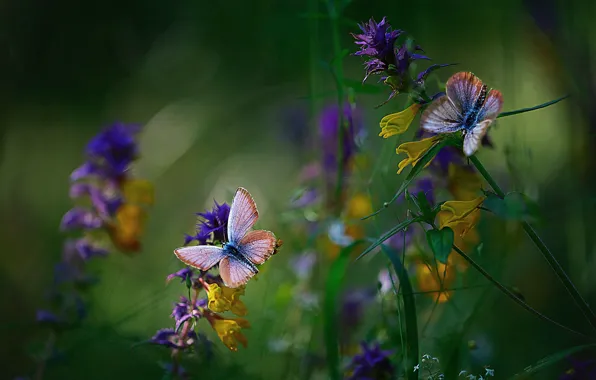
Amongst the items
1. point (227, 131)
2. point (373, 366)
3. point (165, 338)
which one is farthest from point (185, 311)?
point (227, 131)

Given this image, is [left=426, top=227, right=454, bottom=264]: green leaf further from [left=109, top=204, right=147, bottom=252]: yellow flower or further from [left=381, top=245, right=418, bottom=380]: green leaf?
[left=109, top=204, right=147, bottom=252]: yellow flower

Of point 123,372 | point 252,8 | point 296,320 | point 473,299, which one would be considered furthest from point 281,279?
point 252,8

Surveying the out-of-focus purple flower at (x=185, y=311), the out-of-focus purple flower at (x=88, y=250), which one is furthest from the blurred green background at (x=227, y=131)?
the out-of-focus purple flower at (x=185, y=311)

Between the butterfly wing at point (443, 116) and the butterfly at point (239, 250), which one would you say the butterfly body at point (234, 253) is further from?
the butterfly wing at point (443, 116)

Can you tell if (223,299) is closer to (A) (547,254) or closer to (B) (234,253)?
(B) (234,253)

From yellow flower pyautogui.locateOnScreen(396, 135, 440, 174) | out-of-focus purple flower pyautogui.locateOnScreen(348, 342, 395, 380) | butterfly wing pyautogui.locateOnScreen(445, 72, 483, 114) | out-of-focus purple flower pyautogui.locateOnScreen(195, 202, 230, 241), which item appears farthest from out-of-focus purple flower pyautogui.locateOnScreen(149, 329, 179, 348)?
butterfly wing pyautogui.locateOnScreen(445, 72, 483, 114)
